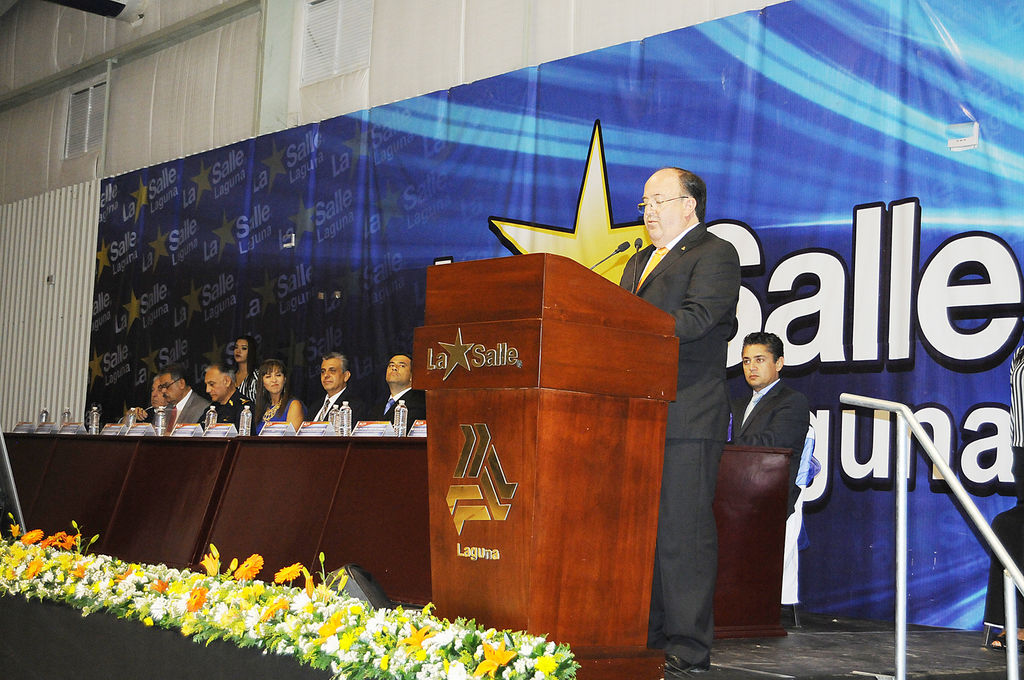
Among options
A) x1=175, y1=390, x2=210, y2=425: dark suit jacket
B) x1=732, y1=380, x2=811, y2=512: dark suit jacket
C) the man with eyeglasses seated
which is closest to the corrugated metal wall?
the man with eyeglasses seated

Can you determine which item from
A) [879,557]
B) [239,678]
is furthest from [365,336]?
[239,678]

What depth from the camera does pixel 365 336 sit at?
7562 mm

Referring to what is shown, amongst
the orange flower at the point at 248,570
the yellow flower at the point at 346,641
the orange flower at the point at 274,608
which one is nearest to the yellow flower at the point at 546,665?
the yellow flower at the point at 346,641

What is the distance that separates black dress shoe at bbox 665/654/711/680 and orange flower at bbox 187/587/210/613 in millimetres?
1184

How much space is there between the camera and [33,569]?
11.3 ft

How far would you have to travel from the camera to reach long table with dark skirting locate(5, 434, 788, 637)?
391cm

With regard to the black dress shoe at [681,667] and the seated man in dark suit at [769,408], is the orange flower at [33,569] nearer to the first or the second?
the black dress shoe at [681,667]

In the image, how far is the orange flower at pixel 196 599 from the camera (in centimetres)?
271

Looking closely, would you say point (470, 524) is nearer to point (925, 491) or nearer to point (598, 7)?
point (925, 491)

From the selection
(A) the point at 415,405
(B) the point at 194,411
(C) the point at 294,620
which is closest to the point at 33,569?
(C) the point at 294,620

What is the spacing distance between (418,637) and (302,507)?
2485 millimetres

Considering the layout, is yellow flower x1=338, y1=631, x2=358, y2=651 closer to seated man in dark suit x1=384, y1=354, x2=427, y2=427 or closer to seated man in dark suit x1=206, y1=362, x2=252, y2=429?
seated man in dark suit x1=384, y1=354, x2=427, y2=427

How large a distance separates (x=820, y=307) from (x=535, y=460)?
337cm

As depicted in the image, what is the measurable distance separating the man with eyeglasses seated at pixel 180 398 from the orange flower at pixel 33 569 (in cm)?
342
